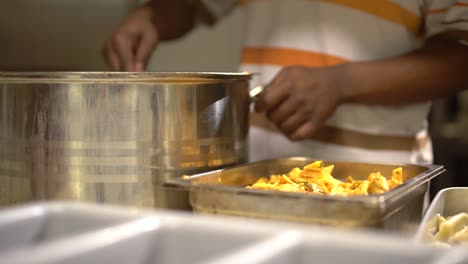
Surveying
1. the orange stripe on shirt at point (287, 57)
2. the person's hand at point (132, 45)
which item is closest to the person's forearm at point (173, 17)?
the person's hand at point (132, 45)

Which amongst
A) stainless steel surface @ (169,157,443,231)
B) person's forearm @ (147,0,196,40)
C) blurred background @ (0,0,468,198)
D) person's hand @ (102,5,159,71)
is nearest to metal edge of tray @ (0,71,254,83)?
stainless steel surface @ (169,157,443,231)

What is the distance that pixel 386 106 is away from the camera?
4.53 feet

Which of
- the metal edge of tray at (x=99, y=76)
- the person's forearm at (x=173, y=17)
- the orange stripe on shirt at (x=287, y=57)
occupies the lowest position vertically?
the metal edge of tray at (x=99, y=76)

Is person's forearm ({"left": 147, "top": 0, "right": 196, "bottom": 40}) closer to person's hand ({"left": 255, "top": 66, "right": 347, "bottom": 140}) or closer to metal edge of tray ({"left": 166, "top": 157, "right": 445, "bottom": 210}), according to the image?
person's hand ({"left": 255, "top": 66, "right": 347, "bottom": 140})

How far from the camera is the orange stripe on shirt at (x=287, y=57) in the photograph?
4.65ft

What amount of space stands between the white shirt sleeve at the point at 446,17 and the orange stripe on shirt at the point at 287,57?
0.68 feet

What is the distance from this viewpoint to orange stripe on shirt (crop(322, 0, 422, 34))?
4.46ft

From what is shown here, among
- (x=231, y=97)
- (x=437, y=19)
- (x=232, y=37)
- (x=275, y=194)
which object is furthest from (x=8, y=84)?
(x=232, y=37)

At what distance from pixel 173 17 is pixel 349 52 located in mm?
490

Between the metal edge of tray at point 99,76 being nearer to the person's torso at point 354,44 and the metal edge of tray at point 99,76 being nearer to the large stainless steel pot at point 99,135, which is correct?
the large stainless steel pot at point 99,135

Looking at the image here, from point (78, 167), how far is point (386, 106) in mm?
787

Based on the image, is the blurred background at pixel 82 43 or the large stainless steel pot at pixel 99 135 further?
the blurred background at pixel 82 43

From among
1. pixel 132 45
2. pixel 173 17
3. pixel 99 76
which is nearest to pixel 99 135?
pixel 99 76

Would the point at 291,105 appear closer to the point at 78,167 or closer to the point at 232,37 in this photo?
the point at 78,167
